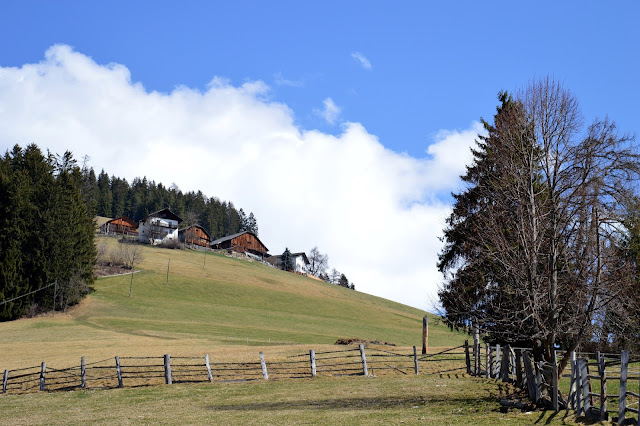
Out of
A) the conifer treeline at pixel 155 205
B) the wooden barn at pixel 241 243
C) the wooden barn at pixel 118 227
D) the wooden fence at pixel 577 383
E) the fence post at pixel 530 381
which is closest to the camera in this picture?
the wooden fence at pixel 577 383

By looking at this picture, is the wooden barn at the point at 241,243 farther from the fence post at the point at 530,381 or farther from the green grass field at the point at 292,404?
the fence post at the point at 530,381

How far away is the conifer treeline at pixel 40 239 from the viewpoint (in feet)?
219

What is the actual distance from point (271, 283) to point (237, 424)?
287ft

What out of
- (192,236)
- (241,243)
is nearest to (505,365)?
(192,236)

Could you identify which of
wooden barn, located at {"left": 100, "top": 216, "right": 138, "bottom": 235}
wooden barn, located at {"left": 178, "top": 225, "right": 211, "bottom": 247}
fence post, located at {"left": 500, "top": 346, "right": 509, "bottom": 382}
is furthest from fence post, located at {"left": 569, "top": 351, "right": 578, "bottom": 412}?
wooden barn, located at {"left": 100, "top": 216, "right": 138, "bottom": 235}

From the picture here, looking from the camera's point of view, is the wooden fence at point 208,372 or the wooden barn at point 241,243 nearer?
the wooden fence at point 208,372

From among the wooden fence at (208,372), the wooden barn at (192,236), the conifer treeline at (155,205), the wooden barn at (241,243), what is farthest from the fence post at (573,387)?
the conifer treeline at (155,205)

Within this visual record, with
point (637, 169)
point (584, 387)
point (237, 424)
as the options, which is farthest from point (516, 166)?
point (237, 424)

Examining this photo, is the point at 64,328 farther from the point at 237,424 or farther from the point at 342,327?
the point at 237,424

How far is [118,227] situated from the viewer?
150 metres

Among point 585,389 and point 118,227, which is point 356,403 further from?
point 118,227

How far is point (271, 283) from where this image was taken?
341ft

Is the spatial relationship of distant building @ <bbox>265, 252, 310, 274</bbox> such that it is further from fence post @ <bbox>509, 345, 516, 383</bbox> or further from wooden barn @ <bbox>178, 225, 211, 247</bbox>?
fence post @ <bbox>509, 345, 516, 383</bbox>

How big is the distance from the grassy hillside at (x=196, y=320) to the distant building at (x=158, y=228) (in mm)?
21921
